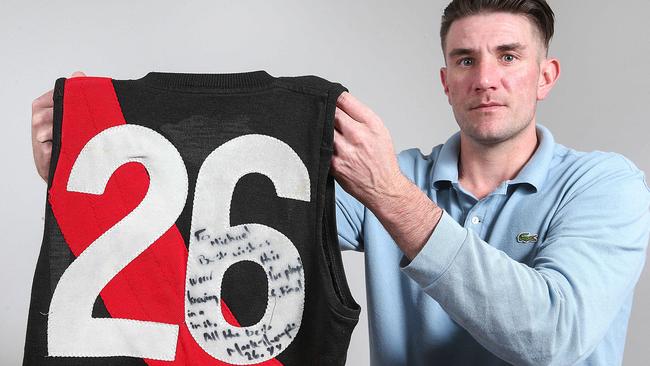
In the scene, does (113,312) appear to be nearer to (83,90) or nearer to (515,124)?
(83,90)

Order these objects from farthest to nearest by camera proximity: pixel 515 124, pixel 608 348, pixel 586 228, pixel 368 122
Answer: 1. pixel 515 124
2. pixel 608 348
3. pixel 586 228
4. pixel 368 122

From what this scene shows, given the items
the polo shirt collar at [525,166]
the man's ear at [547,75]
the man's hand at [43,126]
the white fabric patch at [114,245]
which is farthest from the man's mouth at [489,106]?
the man's hand at [43,126]

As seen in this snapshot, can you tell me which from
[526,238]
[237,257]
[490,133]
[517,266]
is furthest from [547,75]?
[237,257]

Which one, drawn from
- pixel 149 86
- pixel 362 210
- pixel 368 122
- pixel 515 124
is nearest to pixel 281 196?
pixel 368 122

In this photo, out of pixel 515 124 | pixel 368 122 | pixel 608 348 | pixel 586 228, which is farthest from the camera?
pixel 515 124

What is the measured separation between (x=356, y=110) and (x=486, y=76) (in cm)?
68

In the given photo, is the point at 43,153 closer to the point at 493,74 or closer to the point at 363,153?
the point at 363,153

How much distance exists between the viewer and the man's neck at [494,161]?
1.87 m

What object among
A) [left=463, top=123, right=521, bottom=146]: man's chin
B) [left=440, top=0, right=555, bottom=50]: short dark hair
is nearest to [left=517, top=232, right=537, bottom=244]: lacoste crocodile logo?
[left=463, top=123, right=521, bottom=146]: man's chin

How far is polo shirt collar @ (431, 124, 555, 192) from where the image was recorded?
175 cm

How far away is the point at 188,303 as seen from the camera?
1330mm

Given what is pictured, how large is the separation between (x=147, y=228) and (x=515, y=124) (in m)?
0.97

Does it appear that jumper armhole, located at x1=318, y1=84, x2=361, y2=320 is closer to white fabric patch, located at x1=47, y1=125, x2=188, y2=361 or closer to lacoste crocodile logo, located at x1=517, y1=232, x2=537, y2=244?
white fabric patch, located at x1=47, y1=125, x2=188, y2=361

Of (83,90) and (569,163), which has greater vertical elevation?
(83,90)
